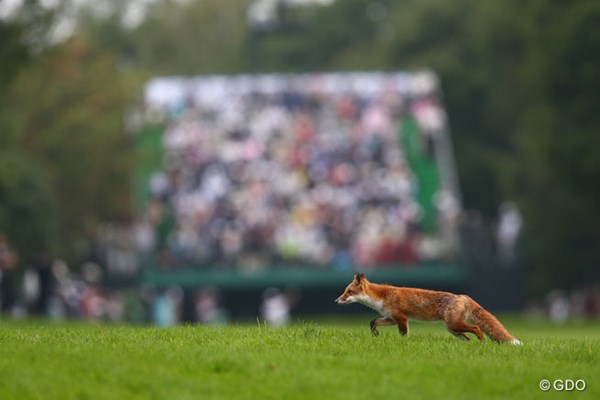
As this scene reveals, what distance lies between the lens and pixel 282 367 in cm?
1516

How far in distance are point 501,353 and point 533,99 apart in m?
48.2

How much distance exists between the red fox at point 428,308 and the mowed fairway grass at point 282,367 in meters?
0.23

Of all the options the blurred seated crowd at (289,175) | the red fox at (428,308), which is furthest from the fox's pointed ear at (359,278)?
the blurred seated crowd at (289,175)

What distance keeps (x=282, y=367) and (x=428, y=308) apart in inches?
105

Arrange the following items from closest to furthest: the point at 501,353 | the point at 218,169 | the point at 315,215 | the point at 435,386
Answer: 1. the point at 435,386
2. the point at 501,353
3. the point at 315,215
4. the point at 218,169

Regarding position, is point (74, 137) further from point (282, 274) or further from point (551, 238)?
point (551, 238)

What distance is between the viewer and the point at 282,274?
56.2 metres

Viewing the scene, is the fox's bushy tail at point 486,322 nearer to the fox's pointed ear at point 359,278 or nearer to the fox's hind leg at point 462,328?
the fox's hind leg at point 462,328

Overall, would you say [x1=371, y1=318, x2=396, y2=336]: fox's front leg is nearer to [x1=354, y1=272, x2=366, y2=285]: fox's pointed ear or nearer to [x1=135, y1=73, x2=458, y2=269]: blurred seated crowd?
[x1=354, y1=272, x2=366, y2=285]: fox's pointed ear

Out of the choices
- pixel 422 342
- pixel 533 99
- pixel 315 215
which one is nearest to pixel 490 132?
pixel 533 99

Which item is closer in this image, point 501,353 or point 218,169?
point 501,353

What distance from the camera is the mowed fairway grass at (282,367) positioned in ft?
46.8

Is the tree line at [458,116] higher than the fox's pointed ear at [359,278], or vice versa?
the tree line at [458,116]

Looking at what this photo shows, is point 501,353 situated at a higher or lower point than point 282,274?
lower
